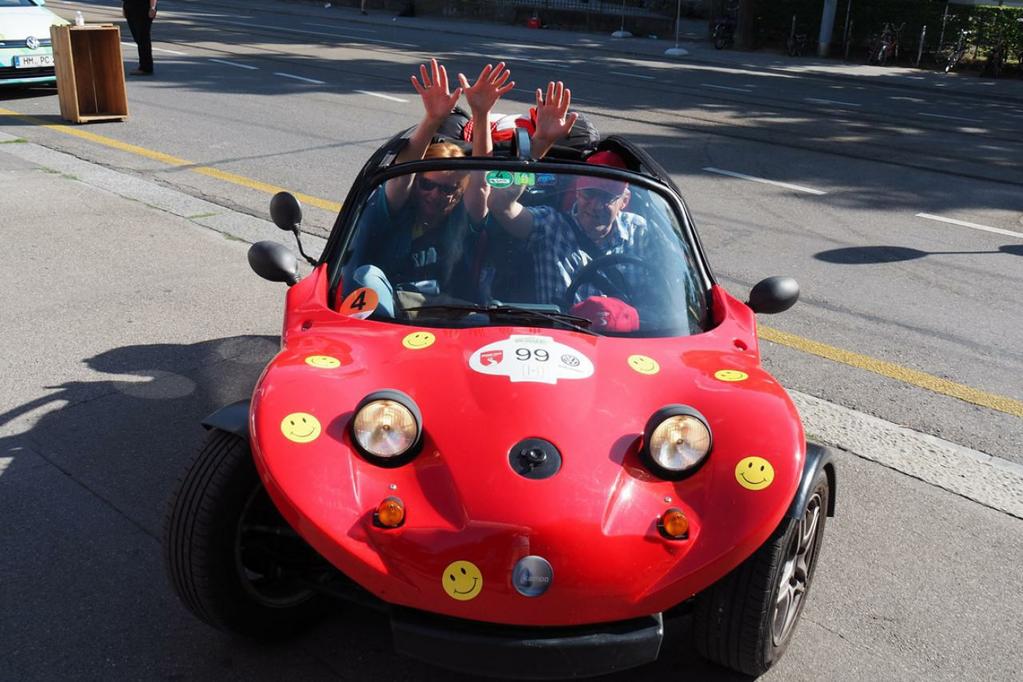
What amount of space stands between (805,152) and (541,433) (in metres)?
10.2

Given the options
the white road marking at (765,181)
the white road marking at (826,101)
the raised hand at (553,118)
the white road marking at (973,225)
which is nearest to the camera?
the raised hand at (553,118)

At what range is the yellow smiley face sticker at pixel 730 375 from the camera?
10.8 feet

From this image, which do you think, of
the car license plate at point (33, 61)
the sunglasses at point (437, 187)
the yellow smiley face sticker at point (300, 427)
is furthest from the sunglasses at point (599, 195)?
the car license plate at point (33, 61)

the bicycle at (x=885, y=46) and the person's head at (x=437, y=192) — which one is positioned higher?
the person's head at (x=437, y=192)

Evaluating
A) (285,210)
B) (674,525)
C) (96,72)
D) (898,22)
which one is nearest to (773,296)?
(674,525)

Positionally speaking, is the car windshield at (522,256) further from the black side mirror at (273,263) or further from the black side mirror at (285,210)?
the black side mirror at (285,210)

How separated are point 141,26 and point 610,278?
13.7 m

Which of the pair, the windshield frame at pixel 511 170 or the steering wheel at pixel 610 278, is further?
the windshield frame at pixel 511 170

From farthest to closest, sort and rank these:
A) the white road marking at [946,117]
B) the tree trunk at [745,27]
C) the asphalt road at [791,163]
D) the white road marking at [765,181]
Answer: the tree trunk at [745,27] → the white road marking at [946,117] → the white road marking at [765,181] → the asphalt road at [791,163]

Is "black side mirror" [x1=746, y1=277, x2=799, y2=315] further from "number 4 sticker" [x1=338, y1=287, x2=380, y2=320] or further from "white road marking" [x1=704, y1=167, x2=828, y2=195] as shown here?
"white road marking" [x1=704, y1=167, x2=828, y2=195]

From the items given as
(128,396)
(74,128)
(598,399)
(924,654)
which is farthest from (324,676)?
(74,128)

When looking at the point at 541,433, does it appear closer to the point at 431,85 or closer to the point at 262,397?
the point at 262,397

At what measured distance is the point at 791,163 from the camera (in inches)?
457

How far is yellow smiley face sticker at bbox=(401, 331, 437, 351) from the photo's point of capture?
336 centimetres
